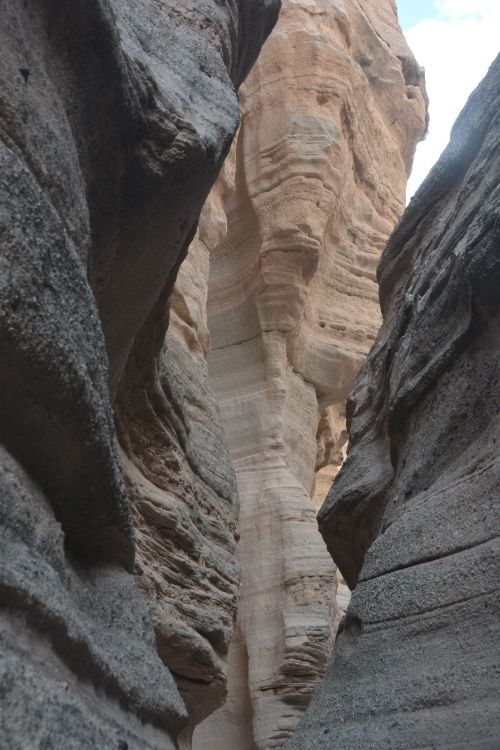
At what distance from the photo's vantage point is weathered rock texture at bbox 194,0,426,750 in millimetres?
9203

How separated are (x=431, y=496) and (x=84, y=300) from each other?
60.5 inches

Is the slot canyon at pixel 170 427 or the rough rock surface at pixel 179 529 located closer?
the slot canyon at pixel 170 427

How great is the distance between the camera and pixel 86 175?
2.79 m

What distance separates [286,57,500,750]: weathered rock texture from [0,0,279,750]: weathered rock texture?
0.68 metres

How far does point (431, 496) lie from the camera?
3.10m

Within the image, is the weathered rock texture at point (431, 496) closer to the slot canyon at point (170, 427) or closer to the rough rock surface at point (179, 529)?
the slot canyon at point (170, 427)

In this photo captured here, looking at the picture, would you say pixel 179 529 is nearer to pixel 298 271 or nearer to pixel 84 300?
pixel 84 300

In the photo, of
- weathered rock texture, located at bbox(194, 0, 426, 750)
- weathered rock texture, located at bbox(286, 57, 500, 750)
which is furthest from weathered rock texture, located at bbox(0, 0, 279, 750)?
weathered rock texture, located at bbox(194, 0, 426, 750)

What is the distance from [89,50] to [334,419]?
9881mm

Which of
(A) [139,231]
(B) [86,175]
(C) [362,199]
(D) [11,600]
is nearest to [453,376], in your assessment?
(A) [139,231]

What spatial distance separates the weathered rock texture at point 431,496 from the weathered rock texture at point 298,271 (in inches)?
190

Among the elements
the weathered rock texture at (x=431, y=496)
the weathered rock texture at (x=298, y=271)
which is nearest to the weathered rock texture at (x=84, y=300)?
the weathered rock texture at (x=431, y=496)

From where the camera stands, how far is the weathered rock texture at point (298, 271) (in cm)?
920

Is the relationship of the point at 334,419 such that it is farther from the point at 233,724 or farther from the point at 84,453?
the point at 84,453
